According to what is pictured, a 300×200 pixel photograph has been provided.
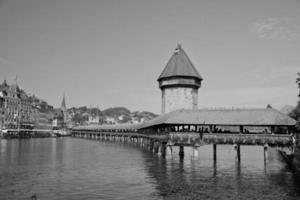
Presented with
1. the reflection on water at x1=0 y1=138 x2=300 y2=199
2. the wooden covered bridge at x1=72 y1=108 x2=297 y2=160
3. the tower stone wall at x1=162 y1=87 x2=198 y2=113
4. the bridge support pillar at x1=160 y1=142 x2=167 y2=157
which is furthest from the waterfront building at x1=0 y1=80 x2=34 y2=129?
the wooden covered bridge at x1=72 y1=108 x2=297 y2=160

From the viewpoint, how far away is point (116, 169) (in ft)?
76.4

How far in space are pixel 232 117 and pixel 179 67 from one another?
66.6ft

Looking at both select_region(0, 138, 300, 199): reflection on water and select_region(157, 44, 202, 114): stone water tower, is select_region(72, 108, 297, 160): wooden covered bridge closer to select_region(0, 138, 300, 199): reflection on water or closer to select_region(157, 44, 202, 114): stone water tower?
select_region(0, 138, 300, 199): reflection on water

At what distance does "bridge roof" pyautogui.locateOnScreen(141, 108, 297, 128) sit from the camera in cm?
2389

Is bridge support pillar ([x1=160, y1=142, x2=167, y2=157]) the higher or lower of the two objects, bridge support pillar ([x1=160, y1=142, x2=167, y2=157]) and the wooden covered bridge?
the lower

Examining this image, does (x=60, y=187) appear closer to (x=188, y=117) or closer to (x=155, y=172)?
(x=155, y=172)

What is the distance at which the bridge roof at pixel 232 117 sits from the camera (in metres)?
23.9

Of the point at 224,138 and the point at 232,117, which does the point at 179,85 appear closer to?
the point at 232,117

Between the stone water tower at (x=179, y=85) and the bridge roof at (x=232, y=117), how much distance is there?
47.9 feet

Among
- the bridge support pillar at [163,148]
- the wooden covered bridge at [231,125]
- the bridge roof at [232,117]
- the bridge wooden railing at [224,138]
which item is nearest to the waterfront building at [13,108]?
the bridge support pillar at [163,148]

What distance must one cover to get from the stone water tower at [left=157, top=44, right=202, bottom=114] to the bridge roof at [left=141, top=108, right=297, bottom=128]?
47.9 feet

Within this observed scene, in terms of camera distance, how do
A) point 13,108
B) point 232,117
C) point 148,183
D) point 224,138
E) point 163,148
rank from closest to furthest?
1. point 148,183
2. point 224,138
3. point 232,117
4. point 163,148
5. point 13,108

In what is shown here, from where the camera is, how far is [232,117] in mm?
25969

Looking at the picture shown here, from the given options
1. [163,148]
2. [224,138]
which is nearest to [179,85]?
[163,148]
